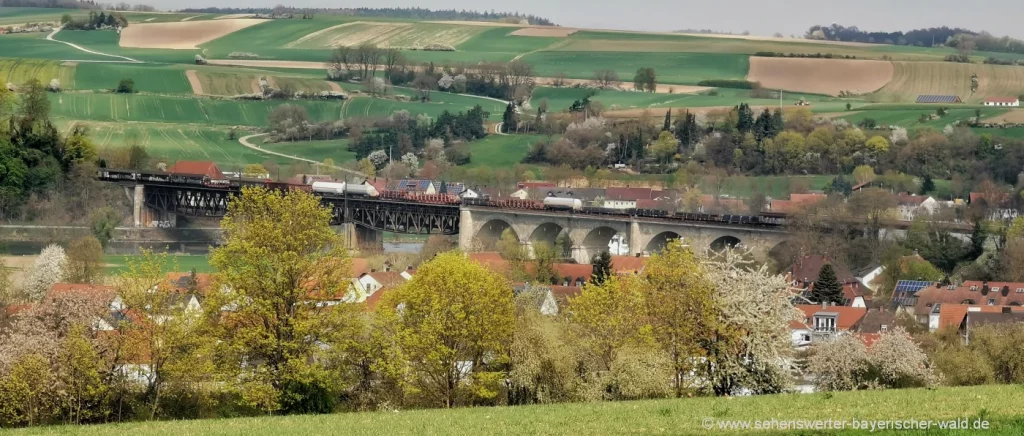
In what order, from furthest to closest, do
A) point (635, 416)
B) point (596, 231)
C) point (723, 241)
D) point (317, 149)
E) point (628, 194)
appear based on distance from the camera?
point (317, 149) → point (628, 194) → point (596, 231) → point (723, 241) → point (635, 416)

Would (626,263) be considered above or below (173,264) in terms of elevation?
above

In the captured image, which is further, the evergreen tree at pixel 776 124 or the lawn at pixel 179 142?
the evergreen tree at pixel 776 124

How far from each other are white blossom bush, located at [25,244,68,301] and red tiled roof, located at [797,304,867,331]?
3156cm

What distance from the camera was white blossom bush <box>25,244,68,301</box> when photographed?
256 feet

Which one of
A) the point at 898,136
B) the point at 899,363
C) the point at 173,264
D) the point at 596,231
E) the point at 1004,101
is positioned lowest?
the point at 596,231

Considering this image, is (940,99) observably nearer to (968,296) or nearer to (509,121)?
(509,121)

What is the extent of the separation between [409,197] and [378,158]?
3818 cm

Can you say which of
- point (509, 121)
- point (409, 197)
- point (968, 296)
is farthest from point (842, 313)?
point (509, 121)

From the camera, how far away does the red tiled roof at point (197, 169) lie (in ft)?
466

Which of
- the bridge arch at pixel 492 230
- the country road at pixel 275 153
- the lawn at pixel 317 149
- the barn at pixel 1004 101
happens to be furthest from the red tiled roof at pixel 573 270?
the barn at pixel 1004 101

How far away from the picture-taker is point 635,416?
111ft

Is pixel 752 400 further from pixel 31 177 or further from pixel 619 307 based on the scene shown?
pixel 31 177
